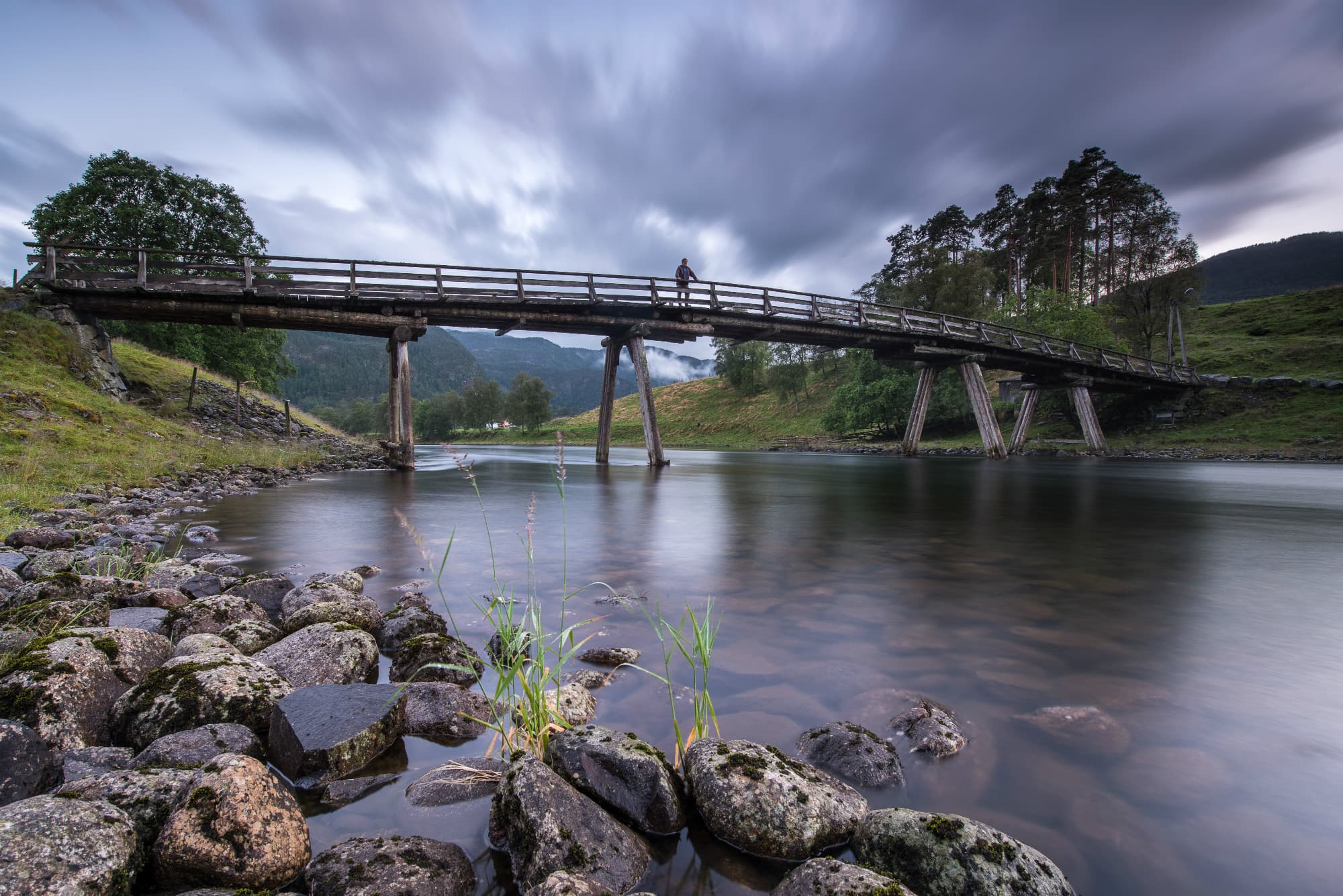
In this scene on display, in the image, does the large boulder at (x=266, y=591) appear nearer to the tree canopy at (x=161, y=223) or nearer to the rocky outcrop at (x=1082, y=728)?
the rocky outcrop at (x=1082, y=728)

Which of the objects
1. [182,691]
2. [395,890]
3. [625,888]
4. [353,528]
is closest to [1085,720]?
[625,888]

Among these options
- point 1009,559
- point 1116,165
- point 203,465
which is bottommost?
point 1009,559

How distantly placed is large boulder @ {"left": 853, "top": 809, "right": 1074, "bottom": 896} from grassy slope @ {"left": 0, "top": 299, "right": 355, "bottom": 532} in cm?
1100

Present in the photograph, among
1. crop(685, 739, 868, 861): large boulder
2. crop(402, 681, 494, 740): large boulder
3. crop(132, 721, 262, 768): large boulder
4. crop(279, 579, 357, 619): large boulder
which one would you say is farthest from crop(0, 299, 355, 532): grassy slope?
crop(685, 739, 868, 861): large boulder

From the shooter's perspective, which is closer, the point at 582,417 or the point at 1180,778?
the point at 1180,778

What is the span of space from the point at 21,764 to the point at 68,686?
2.92 feet

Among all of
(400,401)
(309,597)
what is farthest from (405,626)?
(400,401)

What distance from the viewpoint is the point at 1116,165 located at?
5972 centimetres

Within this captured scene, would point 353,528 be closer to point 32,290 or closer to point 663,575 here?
point 663,575

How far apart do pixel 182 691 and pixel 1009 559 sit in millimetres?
9454

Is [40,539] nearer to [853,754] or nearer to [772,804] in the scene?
[772,804]

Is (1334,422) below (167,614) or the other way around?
the other way around

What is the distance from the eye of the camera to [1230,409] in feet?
135

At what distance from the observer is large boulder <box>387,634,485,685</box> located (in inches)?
158
